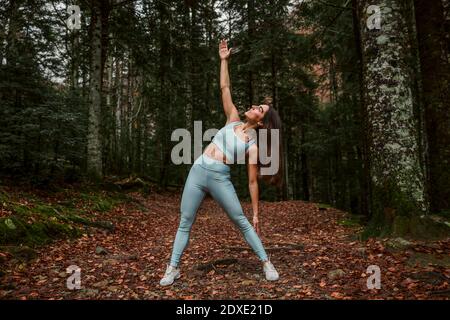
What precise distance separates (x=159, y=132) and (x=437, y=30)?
15.9 meters

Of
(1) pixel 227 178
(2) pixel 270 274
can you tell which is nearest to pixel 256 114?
(1) pixel 227 178

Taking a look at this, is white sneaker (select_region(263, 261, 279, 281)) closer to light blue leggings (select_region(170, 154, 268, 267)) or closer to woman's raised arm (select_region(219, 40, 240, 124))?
light blue leggings (select_region(170, 154, 268, 267))

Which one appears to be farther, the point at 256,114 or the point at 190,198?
the point at 256,114

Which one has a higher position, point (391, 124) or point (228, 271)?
point (391, 124)

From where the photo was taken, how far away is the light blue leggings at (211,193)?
4066 mm

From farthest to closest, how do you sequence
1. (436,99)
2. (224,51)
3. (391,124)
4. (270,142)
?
(436,99), (391,124), (224,51), (270,142)

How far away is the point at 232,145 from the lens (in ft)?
13.6

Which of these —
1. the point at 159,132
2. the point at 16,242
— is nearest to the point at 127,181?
the point at 159,132

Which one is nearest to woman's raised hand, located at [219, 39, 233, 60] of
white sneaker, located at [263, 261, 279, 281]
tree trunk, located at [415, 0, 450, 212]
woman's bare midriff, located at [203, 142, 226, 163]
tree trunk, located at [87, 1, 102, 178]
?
woman's bare midriff, located at [203, 142, 226, 163]

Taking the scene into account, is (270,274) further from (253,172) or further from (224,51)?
(224,51)

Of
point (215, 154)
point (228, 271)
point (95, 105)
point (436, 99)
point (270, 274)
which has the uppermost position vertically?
point (95, 105)

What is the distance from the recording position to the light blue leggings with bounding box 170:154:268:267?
4066mm

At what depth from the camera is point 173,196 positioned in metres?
18.7

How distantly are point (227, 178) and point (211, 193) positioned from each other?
286mm
